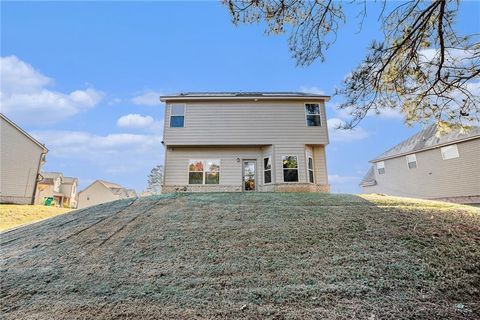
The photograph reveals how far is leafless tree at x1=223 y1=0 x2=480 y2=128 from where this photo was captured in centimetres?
415

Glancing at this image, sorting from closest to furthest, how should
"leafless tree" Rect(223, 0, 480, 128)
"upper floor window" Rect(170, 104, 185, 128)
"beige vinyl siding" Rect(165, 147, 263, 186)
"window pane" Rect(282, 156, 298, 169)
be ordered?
"leafless tree" Rect(223, 0, 480, 128) → "window pane" Rect(282, 156, 298, 169) → "beige vinyl siding" Rect(165, 147, 263, 186) → "upper floor window" Rect(170, 104, 185, 128)

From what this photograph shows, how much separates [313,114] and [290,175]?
11.8 ft

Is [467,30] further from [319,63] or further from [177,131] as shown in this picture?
[177,131]

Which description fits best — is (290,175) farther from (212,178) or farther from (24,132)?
(24,132)

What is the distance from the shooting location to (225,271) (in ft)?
10.2

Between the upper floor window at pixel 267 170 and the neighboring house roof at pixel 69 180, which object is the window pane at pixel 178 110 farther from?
the neighboring house roof at pixel 69 180

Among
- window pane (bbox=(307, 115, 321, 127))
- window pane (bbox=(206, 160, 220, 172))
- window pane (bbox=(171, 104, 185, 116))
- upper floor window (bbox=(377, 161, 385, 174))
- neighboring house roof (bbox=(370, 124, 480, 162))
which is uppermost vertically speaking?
window pane (bbox=(171, 104, 185, 116))

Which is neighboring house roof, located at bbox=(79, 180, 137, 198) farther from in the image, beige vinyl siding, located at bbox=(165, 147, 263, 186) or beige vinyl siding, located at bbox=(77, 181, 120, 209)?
beige vinyl siding, located at bbox=(165, 147, 263, 186)

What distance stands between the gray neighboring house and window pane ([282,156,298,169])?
6661 millimetres

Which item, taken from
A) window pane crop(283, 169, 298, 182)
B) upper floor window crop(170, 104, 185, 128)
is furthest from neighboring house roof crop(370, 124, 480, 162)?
upper floor window crop(170, 104, 185, 128)

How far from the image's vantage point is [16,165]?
16.5m

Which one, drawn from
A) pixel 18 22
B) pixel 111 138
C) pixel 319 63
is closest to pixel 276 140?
pixel 319 63

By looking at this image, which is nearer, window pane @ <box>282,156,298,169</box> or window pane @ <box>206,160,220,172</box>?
window pane @ <box>282,156,298,169</box>

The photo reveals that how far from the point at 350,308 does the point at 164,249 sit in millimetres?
2757
